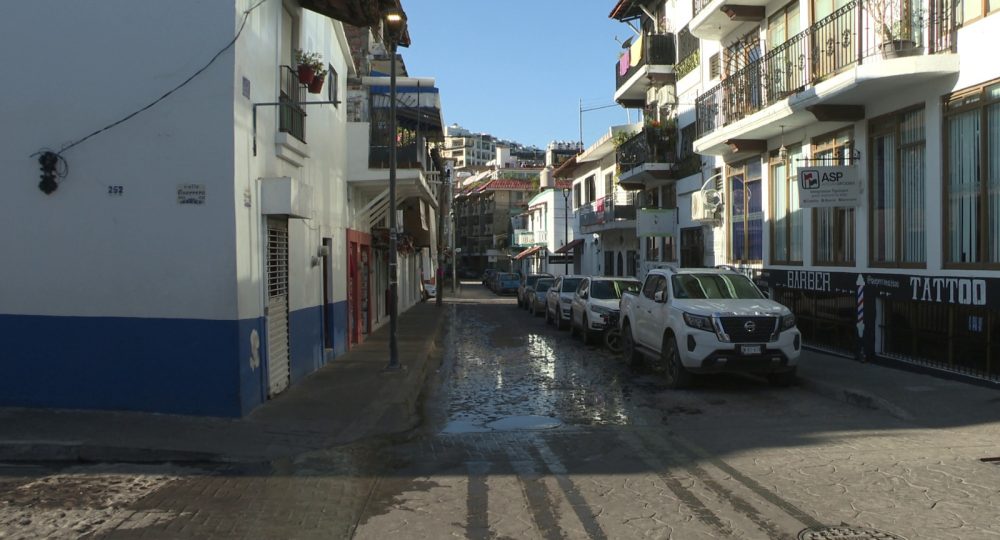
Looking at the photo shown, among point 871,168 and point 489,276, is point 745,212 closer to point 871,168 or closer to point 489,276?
point 871,168

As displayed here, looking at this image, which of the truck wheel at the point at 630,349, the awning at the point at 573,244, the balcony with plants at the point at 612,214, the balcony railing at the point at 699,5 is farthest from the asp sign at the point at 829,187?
the awning at the point at 573,244

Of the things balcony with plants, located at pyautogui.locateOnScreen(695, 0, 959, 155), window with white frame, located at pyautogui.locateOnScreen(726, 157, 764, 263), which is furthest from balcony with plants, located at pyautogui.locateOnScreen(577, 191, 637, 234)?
balcony with plants, located at pyautogui.locateOnScreen(695, 0, 959, 155)

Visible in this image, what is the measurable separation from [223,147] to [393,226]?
5304mm

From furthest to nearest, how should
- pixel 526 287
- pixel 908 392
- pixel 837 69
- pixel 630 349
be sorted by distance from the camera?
pixel 526 287
pixel 630 349
pixel 837 69
pixel 908 392

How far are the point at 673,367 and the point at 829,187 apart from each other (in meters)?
4.78

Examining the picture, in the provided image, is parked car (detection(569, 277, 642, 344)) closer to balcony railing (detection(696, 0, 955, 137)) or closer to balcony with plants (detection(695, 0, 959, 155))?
balcony with plants (detection(695, 0, 959, 155))

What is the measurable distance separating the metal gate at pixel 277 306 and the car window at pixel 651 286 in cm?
641

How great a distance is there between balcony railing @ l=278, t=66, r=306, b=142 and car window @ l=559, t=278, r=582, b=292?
1437cm

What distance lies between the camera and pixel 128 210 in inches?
358

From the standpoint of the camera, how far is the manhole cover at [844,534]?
5.18m

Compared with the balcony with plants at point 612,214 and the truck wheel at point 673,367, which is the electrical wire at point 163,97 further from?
the balcony with plants at point 612,214

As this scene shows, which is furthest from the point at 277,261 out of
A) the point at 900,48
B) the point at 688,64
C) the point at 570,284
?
the point at 688,64

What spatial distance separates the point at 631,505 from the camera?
6027 mm

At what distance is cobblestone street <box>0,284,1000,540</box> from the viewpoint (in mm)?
5539
